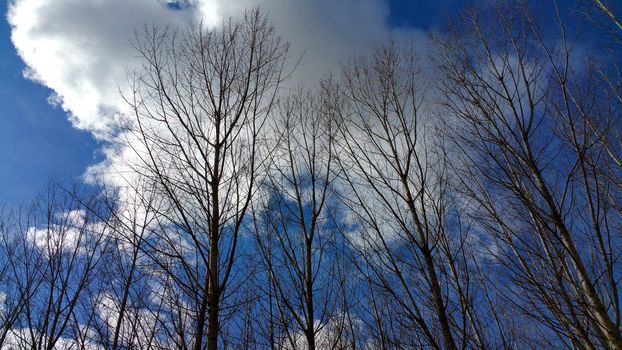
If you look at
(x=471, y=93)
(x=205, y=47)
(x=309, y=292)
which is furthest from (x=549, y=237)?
(x=205, y=47)

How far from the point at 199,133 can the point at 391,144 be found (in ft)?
7.01

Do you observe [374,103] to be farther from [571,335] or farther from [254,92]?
[571,335]

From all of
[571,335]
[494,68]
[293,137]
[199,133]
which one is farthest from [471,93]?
[199,133]

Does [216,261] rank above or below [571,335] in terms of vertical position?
above

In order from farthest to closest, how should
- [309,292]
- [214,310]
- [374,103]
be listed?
[374,103] < [309,292] < [214,310]

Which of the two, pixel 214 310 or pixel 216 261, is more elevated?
pixel 216 261

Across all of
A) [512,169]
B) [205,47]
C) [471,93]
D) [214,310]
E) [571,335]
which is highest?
[205,47]

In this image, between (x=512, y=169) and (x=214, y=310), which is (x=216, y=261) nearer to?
(x=214, y=310)

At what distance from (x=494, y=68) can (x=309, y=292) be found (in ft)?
10.5

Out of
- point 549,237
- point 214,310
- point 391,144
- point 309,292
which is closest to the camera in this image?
point 214,310

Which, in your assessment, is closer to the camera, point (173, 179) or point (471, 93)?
point (173, 179)

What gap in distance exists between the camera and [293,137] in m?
4.88

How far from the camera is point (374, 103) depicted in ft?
15.5

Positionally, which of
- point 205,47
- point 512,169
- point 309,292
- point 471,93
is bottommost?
point 309,292
